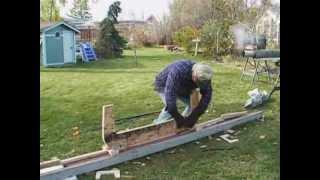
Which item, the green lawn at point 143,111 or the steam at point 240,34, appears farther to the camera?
the steam at point 240,34

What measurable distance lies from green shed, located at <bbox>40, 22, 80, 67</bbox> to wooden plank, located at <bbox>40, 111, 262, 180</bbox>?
40cm

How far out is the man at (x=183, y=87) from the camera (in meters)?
1.62

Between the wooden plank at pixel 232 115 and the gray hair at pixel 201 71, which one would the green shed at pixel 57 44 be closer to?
the gray hair at pixel 201 71

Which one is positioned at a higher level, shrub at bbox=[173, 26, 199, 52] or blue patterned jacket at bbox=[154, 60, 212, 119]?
shrub at bbox=[173, 26, 199, 52]

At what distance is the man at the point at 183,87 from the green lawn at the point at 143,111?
27 millimetres

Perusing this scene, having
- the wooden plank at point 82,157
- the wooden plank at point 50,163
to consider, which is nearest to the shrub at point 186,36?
the wooden plank at point 82,157

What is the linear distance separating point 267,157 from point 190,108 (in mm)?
348

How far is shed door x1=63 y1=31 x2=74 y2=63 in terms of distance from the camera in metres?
1.62

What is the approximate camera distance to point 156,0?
1611mm

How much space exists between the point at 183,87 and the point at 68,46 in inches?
18.5

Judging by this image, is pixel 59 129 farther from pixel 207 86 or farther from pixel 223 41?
pixel 223 41

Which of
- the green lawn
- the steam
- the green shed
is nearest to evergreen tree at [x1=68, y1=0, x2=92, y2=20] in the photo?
the green shed

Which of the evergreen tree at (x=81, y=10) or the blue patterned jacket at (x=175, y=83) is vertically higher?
the evergreen tree at (x=81, y=10)

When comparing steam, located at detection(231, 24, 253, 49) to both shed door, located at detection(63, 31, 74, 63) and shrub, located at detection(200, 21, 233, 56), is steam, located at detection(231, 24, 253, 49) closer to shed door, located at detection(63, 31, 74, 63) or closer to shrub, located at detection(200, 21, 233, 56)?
shrub, located at detection(200, 21, 233, 56)
